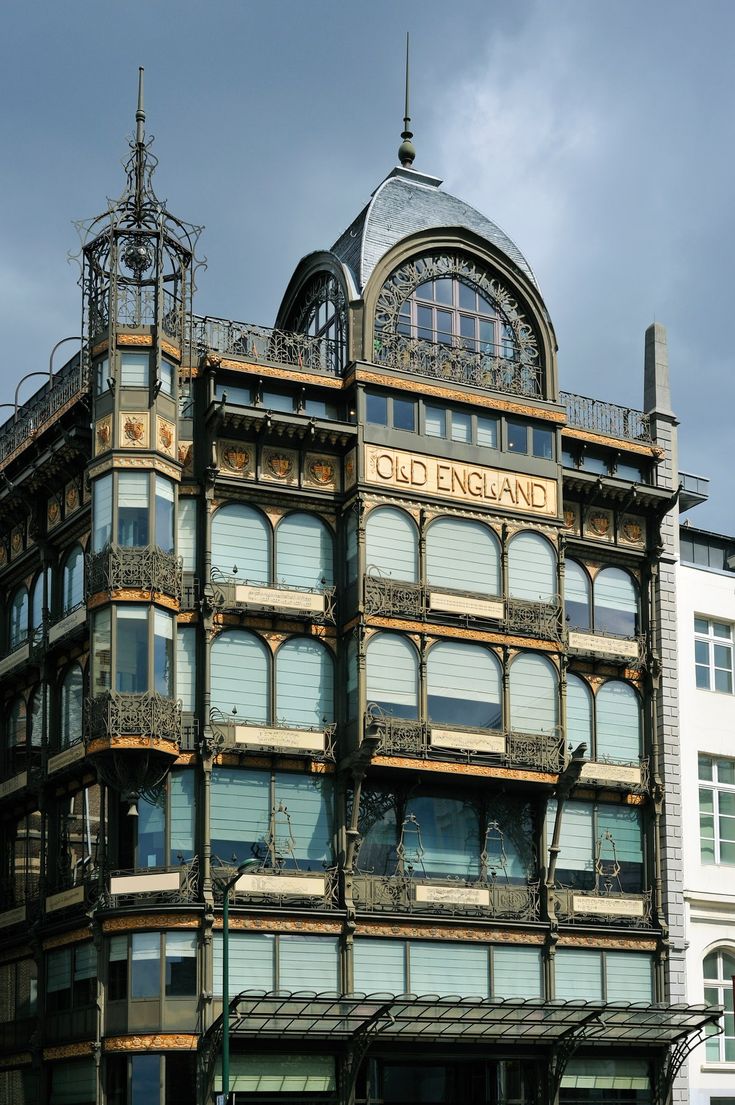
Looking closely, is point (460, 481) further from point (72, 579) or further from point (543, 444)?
point (72, 579)

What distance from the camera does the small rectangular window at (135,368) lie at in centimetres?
4922

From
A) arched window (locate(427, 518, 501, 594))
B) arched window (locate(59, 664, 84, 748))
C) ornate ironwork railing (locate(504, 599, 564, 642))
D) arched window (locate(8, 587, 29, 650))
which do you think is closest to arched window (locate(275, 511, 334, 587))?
arched window (locate(427, 518, 501, 594))

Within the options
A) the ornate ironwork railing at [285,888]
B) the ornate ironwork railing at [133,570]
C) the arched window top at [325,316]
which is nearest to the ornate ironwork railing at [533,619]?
the arched window top at [325,316]

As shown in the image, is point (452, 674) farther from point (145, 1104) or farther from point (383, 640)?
point (145, 1104)

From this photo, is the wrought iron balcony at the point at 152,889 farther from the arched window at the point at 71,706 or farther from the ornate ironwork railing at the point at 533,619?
the ornate ironwork railing at the point at 533,619

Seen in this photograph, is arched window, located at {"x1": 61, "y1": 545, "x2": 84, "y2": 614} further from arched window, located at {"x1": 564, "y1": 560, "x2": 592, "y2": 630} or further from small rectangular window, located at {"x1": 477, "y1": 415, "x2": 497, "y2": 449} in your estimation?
arched window, located at {"x1": 564, "y1": 560, "x2": 592, "y2": 630}

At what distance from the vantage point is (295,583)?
167ft

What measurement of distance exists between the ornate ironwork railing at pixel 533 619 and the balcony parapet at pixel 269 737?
239 inches

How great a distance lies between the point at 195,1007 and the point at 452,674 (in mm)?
11312

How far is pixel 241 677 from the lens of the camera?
49594 millimetres

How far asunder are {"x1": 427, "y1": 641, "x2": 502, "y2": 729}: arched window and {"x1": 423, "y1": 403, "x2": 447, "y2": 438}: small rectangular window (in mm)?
5907

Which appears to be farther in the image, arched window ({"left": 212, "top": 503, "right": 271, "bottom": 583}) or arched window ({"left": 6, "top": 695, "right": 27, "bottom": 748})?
arched window ({"left": 6, "top": 695, "right": 27, "bottom": 748})

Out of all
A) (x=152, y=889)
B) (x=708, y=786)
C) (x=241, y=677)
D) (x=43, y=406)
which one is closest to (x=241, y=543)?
(x=241, y=677)

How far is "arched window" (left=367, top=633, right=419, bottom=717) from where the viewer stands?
50.1 metres
